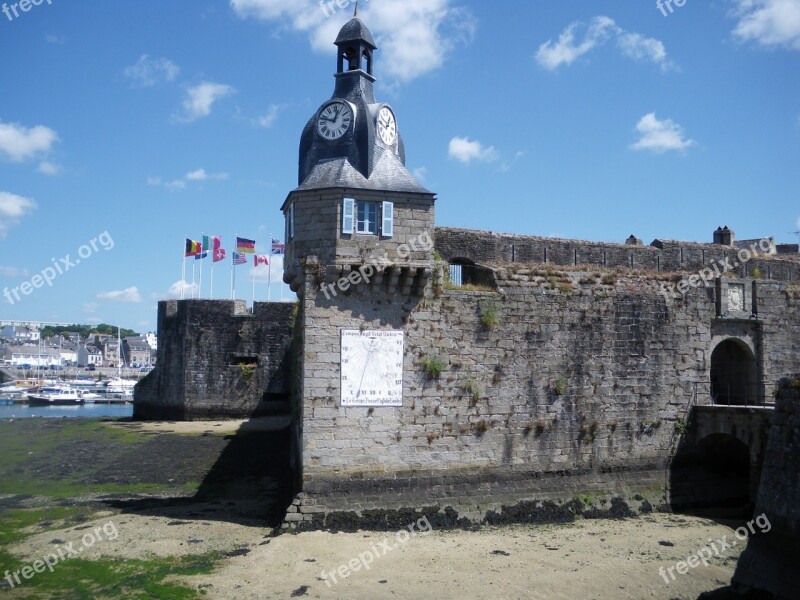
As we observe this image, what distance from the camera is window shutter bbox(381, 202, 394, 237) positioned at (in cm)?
1541

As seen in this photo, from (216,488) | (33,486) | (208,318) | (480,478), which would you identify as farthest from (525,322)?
(208,318)

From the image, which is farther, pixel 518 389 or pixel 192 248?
pixel 192 248

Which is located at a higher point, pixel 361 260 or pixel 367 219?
pixel 367 219

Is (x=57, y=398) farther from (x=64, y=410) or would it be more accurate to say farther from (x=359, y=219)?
(x=359, y=219)

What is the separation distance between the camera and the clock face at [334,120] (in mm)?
16812

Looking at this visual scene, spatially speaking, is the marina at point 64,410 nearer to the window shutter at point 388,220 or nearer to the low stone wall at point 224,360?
the low stone wall at point 224,360

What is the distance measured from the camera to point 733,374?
67.9ft

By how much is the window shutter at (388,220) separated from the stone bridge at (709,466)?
9880 mm

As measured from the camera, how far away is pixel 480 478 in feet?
52.0

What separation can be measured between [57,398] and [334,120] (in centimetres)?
5707

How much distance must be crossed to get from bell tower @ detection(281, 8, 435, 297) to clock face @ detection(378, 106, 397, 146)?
28cm

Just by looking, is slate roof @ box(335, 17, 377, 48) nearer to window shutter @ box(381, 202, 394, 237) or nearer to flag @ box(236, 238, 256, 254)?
window shutter @ box(381, 202, 394, 237)

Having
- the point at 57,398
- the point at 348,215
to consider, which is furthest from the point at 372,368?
the point at 57,398

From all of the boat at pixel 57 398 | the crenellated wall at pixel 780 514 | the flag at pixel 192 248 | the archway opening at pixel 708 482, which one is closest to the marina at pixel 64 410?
the boat at pixel 57 398
